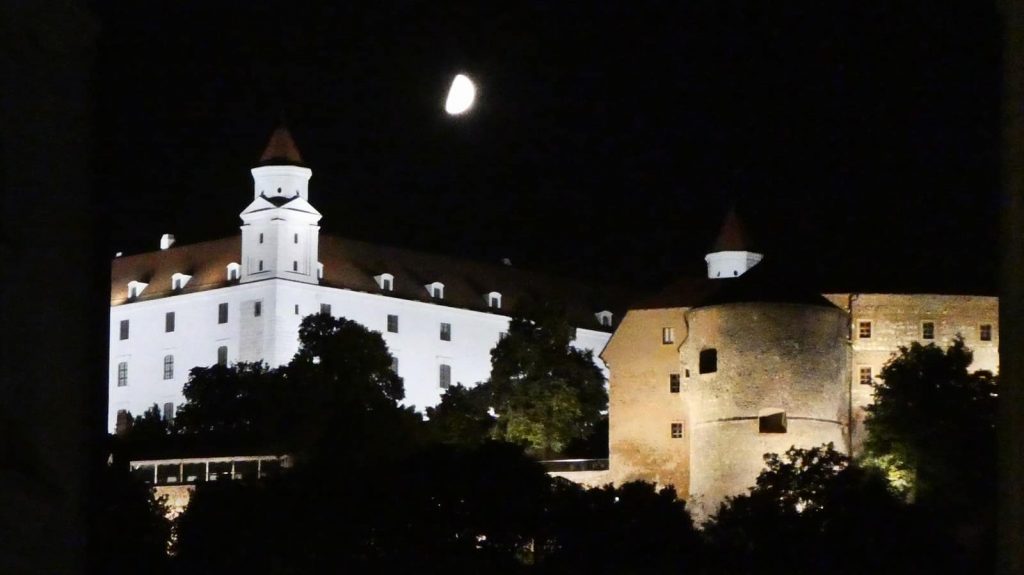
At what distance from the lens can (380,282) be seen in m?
88.9

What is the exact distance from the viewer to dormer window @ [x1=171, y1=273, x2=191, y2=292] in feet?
287

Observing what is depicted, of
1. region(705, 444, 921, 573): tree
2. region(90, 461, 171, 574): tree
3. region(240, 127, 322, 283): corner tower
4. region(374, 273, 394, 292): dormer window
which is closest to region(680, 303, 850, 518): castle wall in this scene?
region(705, 444, 921, 573): tree

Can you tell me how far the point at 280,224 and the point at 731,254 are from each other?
18.5m

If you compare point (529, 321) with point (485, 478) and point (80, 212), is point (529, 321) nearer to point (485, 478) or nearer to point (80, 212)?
point (485, 478)

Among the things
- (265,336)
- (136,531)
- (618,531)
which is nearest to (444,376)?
(265,336)

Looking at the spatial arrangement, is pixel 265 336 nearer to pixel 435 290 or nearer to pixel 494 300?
pixel 435 290

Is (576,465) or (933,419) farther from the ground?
(933,419)

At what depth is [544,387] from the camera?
67.1 metres

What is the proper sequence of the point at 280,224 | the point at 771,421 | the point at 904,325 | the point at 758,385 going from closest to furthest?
the point at 758,385, the point at 771,421, the point at 904,325, the point at 280,224

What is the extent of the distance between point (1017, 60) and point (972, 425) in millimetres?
52863

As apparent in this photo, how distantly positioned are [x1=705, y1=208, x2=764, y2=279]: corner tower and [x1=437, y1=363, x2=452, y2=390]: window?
11.3 m

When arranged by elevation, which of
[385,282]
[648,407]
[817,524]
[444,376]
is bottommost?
[817,524]

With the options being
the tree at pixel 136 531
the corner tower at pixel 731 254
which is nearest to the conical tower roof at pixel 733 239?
the corner tower at pixel 731 254

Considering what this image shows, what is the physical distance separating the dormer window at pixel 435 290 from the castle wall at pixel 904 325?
3545 cm
